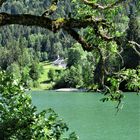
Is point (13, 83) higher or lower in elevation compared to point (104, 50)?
lower

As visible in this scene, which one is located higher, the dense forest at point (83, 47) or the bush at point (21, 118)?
the dense forest at point (83, 47)

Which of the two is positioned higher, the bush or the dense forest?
the dense forest

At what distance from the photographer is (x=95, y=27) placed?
931 cm

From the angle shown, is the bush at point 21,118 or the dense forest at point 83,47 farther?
the bush at point 21,118

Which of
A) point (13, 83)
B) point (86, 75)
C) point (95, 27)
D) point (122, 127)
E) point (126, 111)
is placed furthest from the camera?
point (126, 111)

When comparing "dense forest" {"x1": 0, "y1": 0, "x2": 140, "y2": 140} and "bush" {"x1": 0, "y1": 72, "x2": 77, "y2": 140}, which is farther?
"bush" {"x1": 0, "y1": 72, "x2": 77, "y2": 140}

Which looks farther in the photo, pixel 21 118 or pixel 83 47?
pixel 21 118

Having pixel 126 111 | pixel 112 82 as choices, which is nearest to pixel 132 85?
pixel 112 82

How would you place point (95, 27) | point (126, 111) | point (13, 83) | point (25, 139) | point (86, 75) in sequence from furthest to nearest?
point (126, 111) → point (13, 83) → point (25, 139) → point (86, 75) → point (95, 27)

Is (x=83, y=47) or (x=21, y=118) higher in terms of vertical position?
(x=83, y=47)

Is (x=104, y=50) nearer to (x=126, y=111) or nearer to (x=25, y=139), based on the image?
(x=25, y=139)

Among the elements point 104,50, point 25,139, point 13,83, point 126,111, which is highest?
point 104,50

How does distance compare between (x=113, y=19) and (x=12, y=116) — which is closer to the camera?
(x=113, y=19)

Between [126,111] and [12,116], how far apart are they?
171 feet
